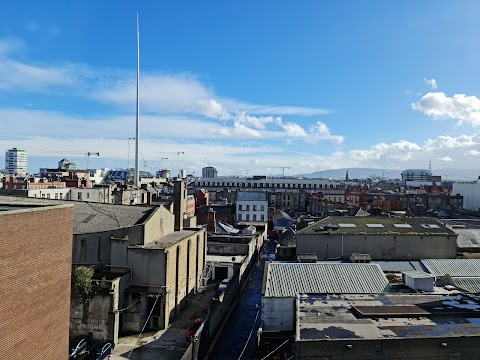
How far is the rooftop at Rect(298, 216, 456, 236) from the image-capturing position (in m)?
43.1

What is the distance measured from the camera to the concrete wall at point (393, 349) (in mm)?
20953

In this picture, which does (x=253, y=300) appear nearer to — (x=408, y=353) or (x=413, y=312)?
(x=413, y=312)

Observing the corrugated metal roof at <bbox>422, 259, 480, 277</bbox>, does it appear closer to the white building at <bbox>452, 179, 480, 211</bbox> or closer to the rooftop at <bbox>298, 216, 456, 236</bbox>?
the rooftop at <bbox>298, 216, 456, 236</bbox>

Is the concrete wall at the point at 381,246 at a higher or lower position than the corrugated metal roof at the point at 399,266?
higher

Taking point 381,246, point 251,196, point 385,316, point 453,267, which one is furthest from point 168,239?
point 251,196

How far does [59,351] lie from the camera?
20.5 meters

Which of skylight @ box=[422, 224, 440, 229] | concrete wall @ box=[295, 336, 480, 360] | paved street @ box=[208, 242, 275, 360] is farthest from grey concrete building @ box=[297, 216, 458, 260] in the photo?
concrete wall @ box=[295, 336, 480, 360]

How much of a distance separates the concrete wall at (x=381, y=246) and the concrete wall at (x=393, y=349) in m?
20.4

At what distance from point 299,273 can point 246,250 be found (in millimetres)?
23686

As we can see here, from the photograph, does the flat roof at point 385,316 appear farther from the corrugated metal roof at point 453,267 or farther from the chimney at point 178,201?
the chimney at point 178,201

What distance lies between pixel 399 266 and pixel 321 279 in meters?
10.5

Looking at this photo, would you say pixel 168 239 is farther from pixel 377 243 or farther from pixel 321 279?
pixel 377 243

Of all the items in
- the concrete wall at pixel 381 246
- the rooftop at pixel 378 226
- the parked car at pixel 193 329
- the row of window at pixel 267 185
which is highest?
the row of window at pixel 267 185

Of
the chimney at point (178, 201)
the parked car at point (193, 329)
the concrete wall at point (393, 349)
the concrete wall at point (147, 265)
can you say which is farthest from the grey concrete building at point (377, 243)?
the concrete wall at point (393, 349)
